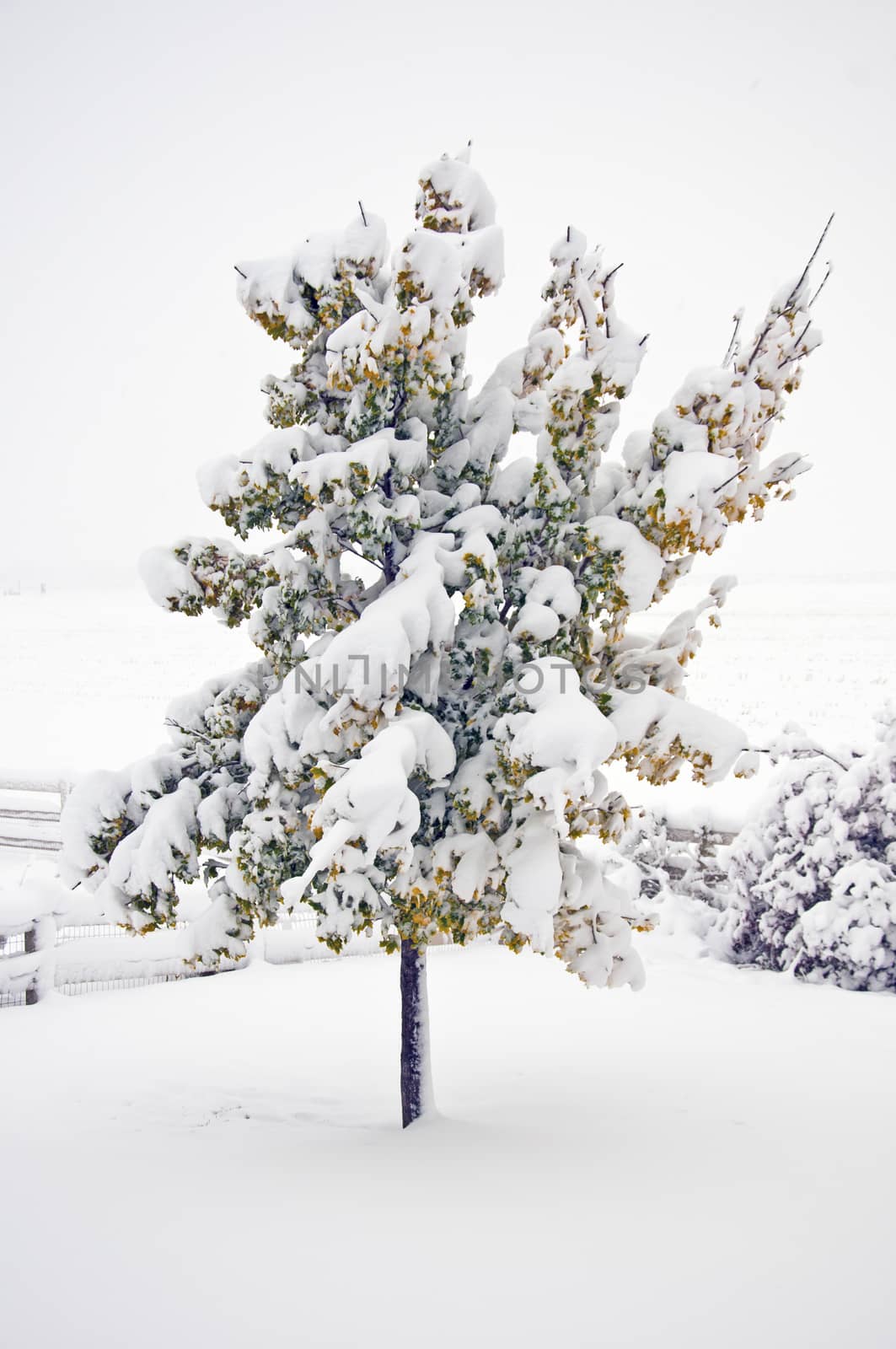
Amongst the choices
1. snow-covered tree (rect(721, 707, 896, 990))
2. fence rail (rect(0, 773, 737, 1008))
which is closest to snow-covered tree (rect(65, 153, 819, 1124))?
fence rail (rect(0, 773, 737, 1008))

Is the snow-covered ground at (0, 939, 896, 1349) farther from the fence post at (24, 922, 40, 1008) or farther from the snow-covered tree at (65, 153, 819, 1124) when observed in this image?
the snow-covered tree at (65, 153, 819, 1124)

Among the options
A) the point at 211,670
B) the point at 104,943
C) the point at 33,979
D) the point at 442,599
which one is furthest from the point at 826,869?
the point at 211,670

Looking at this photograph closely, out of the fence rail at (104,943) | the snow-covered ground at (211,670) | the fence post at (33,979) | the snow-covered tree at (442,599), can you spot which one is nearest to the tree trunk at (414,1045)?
the snow-covered tree at (442,599)

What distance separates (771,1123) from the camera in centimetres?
568

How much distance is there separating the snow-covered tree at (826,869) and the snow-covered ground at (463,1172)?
1.32ft

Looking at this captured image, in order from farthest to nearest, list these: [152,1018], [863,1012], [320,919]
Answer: [152,1018] < [863,1012] < [320,919]

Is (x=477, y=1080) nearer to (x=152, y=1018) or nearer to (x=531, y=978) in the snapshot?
(x=531, y=978)

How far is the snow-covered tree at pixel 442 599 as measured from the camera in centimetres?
470

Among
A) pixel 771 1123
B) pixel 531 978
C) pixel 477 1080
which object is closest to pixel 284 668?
pixel 477 1080

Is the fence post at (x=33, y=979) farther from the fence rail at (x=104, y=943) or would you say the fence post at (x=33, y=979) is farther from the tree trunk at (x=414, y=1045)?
the tree trunk at (x=414, y=1045)

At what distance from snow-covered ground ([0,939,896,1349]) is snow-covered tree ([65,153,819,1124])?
1258 millimetres

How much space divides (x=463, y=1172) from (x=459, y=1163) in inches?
6.3

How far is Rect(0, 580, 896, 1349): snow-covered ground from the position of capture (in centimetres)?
353

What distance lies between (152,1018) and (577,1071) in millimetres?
4249
